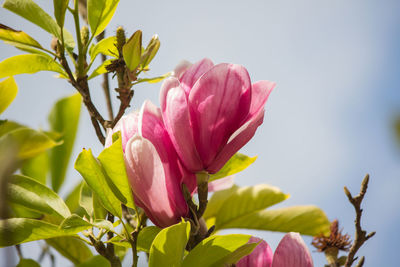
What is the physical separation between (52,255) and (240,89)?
2.05 feet

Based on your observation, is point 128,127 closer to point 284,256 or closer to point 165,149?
point 165,149

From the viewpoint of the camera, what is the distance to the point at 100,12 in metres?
0.85

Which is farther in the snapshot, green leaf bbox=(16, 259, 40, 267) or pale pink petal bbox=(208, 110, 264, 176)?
green leaf bbox=(16, 259, 40, 267)

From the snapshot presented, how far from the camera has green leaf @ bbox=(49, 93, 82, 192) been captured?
1097 millimetres

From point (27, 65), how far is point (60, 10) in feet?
0.39

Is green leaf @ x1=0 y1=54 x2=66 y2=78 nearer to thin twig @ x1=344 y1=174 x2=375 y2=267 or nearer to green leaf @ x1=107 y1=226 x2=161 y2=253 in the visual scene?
green leaf @ x1=107 y1=226 x2=161 y2=253

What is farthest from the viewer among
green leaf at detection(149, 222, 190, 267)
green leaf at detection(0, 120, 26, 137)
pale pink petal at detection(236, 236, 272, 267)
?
green leaf at detection(0, 120, 26, 137)

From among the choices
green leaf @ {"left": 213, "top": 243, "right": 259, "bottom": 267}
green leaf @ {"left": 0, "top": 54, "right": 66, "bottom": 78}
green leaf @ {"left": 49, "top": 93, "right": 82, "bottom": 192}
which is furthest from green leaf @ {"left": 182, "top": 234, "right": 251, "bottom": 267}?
green leaf @ {"left": 49, "top": 93, "right": 82, "bottom": 192}

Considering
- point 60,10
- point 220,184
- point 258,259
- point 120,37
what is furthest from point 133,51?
point 258,259

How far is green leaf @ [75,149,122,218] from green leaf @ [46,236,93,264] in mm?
393

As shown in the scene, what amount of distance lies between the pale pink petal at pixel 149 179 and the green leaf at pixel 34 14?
0.38 m

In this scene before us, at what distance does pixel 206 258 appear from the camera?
0.60 meters

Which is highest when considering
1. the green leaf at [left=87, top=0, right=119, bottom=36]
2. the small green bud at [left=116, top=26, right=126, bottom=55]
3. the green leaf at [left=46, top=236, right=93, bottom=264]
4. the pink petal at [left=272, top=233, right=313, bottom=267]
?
the green leaf at [left=87, top=0, right=119, bottom=36]

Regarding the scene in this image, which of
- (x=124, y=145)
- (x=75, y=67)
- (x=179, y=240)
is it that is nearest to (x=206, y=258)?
(x=179, y=240)
